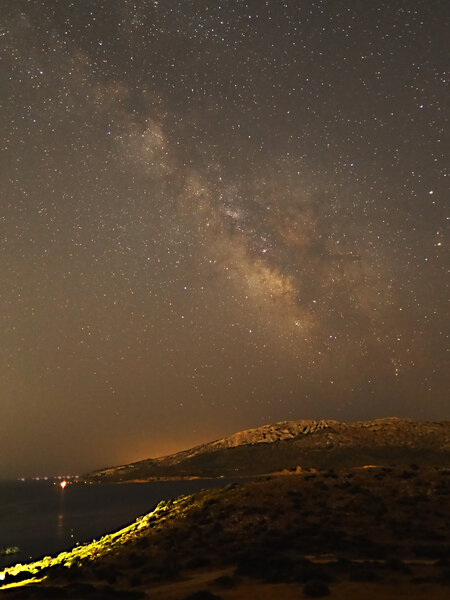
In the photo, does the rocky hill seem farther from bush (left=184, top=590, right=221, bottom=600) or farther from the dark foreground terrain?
bush (left=184, top=590, right=221, bottom=600)

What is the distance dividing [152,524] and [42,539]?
47.9 metres

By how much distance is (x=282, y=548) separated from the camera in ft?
93.8

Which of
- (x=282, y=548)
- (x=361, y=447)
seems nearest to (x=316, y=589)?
(x=282, y=548)

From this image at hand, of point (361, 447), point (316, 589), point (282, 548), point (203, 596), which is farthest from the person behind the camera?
point (361, 447)

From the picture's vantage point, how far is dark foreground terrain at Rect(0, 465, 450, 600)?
20219 millimetres

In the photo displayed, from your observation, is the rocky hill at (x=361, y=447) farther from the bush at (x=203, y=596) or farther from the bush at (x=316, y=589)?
the bush at (x=203, y=596)

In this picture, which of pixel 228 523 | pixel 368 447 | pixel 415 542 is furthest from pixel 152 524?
pixel 368 447

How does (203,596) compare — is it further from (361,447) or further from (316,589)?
(361,447)

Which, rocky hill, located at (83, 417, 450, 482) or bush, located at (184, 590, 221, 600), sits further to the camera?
rocky hill, located at (83, 417, 450, 482)

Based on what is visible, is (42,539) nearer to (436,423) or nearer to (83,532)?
(83,532)

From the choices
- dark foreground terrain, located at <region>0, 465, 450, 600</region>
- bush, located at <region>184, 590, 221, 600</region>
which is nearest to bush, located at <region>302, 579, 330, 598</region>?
A: dark foreground terrain, located at <region>0, 465, 450, 600</region>

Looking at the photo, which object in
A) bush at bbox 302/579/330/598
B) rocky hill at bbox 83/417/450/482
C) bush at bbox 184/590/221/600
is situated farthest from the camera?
rocky hill at bbox 83/417/450/482

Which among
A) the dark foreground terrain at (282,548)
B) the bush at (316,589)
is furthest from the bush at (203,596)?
the bush at (316,589)

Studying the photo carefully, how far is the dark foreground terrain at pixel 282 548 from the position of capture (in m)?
20.2
